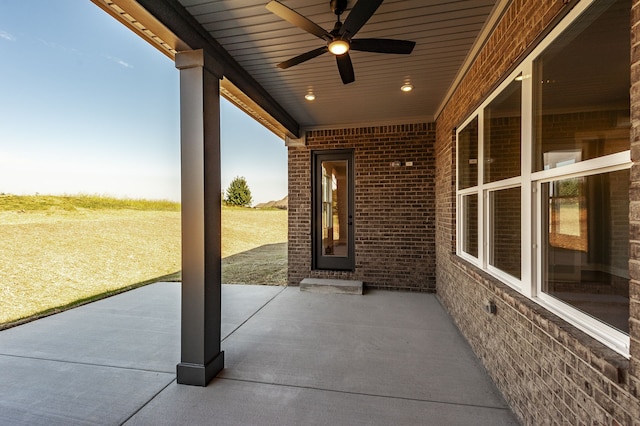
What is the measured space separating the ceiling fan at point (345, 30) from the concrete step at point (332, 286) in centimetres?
362

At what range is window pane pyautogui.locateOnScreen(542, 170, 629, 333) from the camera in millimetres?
1676

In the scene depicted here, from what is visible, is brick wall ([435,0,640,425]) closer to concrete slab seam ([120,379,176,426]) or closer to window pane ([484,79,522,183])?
window pane ([484,79,522,183])

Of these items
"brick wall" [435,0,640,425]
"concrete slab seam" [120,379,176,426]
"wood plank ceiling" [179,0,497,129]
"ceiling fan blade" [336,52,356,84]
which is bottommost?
"concrete slab seam" [120,379,176,426]

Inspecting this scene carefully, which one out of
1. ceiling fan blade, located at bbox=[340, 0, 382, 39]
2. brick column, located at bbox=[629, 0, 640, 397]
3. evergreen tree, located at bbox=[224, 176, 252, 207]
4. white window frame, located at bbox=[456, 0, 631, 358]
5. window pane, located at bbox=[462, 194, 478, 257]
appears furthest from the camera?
evergreen tree, located at bbox=[224, 176, 252, 207]

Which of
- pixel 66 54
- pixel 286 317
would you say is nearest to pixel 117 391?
pixel 286 317

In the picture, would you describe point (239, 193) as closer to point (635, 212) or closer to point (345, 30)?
point (345, 30)

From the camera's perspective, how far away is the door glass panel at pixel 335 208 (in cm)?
563

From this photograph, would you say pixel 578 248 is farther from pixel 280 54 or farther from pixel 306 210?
pixel 306 210

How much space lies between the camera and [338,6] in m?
2.22

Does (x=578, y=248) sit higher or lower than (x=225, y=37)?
lower

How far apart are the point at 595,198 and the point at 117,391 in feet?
12.4

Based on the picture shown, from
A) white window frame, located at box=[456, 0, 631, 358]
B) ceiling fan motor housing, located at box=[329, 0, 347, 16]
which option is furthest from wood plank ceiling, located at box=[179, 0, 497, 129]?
white window frame, located at box=[456, 0, 631, 358]

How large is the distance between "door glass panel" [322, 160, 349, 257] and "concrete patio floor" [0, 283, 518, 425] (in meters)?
1.65

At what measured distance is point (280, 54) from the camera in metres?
2.97
